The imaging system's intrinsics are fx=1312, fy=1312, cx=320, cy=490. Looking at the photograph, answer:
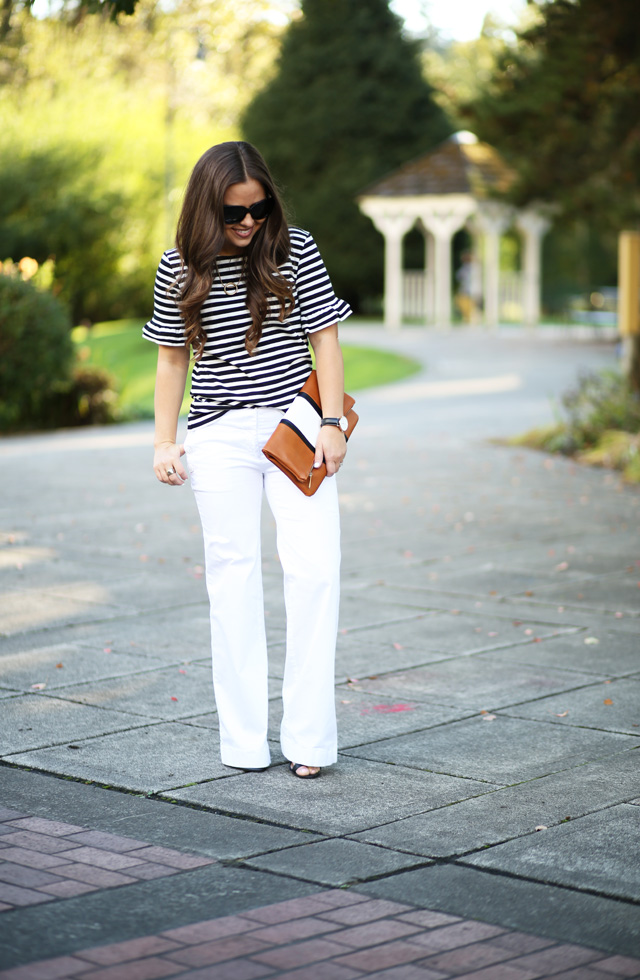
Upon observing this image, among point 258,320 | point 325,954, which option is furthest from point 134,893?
point 258,320

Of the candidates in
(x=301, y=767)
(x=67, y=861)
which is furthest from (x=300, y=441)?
(x=67, y=861)

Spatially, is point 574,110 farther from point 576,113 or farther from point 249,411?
point 249,411

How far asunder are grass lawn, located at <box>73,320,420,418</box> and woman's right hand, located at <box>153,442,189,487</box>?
44.4 feet

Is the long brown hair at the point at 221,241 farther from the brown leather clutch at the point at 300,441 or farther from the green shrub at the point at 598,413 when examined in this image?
the green shrub at the point at 598,413

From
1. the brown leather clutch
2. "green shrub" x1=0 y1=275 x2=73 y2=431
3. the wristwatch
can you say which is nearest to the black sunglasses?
the brown leather clutch

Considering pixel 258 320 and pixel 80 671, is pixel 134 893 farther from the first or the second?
pixel 80 671

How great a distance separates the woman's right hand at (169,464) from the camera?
3.94 metres

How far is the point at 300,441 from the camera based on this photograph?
380cm

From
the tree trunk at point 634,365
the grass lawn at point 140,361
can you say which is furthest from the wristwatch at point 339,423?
the grass lawn at point 140,361

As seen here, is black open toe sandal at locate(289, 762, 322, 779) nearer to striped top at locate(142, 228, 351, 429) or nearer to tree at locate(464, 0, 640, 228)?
striped top at locate(142, 228, 351, 429)

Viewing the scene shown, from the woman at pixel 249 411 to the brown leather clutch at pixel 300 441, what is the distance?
0.11 ft

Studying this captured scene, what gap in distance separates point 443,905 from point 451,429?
11508mm

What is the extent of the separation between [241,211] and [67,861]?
1.86 meters

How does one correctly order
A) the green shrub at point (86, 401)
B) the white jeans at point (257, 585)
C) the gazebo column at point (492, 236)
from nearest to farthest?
the white jeans at point (257, 585) → the green shrub at point (86, 401) → the gazebo column at point (492, 236)
